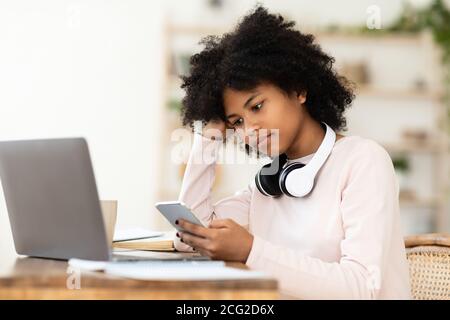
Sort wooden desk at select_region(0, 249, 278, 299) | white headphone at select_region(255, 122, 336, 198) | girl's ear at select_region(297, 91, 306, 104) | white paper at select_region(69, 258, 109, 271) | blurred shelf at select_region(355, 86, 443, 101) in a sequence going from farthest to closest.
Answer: blurred shelf at select_region(355, 86, 443, 101) < girl's ear at select_region(297, 91, 306, 104) < white headphone at select_region(255, 122, 336, 198) < white paper at select_region(69, 258, 109, 271) < wooden desk at select_region(0, 249, 278, 299)

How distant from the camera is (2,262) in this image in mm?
1208

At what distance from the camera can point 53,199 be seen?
1.15 m

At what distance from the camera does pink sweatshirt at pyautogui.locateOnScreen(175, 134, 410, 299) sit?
117 centimetres

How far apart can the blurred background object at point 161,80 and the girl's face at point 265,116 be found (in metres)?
2.97

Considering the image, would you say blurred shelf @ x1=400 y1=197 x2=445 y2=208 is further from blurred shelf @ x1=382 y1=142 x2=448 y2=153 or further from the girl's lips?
the girl's lips

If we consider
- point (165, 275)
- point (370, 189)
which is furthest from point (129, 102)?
point (165, 275)

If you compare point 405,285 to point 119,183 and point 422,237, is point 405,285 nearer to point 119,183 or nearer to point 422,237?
point 422,237

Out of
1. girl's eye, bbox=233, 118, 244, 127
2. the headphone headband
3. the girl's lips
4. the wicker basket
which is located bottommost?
the wicker basket

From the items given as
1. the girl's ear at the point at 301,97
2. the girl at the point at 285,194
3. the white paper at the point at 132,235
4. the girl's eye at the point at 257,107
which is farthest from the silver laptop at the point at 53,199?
the girl's ear at the point at 301,97

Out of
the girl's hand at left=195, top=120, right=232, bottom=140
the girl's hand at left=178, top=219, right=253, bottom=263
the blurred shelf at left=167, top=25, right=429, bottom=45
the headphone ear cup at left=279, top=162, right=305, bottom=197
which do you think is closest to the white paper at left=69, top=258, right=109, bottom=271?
the girl's hand at left=178, top=219, right=253, bottom=263

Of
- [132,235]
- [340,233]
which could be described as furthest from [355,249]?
[132,235]

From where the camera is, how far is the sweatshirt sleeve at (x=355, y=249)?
3.81 feet

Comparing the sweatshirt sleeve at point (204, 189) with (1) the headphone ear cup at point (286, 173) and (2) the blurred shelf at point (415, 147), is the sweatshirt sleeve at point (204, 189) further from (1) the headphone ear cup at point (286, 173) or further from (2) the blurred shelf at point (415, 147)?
(2) the blurred shelf at point (415, 147)

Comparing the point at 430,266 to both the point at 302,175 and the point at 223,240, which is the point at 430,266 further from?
the point at 223,240
